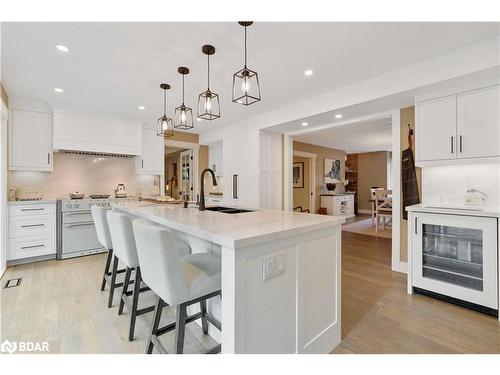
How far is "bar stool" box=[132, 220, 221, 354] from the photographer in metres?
1.27

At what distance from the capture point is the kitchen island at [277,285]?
3.89 feet

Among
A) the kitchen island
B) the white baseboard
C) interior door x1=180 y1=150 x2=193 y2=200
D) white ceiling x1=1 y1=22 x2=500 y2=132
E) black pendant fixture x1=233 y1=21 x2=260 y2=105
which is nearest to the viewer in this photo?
the kitchen island

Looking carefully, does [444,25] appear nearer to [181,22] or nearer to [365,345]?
[181,22]

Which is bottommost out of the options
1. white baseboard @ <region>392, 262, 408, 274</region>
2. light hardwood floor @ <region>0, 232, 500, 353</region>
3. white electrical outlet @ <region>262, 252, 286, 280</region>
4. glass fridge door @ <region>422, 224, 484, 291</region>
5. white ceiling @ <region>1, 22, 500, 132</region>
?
light hardwood floor @ <region>0, 232, 500, 353</region>

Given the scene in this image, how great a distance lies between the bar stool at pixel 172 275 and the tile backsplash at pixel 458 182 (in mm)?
2801

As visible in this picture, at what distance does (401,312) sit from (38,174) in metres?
5.61

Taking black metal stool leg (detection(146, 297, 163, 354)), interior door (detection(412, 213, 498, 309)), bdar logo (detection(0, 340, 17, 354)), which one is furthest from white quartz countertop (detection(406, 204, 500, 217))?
bdar logo (detection(0, 340, 17, 354))

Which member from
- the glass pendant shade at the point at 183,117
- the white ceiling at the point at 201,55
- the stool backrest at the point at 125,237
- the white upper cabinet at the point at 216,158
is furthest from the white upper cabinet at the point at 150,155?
the stool backrest at the point at 125,237

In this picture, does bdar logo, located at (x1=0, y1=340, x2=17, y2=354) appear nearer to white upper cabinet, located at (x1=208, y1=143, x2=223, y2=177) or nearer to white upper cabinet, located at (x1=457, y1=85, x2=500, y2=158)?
white upper cabinet, located at (x1=457, y1=85, x2=500, y2=158)

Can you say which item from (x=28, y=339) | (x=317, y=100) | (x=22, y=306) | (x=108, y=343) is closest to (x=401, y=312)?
(x=108, y=343)

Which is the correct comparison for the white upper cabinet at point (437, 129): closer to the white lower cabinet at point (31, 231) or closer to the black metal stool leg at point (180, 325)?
the black metal stool leg at point (180, 325)

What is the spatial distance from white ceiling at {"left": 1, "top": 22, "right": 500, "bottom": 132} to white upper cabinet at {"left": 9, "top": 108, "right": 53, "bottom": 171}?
1.45 ft

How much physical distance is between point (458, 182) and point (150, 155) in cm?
517

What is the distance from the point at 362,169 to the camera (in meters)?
9.79
